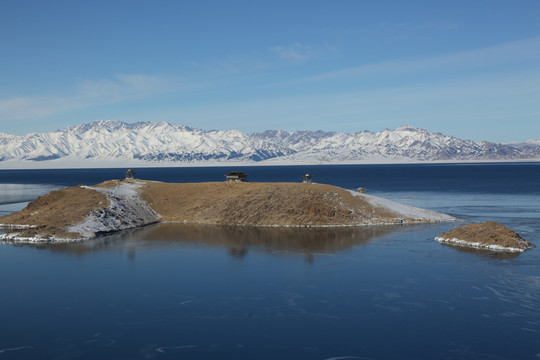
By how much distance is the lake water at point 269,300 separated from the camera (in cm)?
3344

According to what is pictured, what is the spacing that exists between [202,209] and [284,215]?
17.6 m

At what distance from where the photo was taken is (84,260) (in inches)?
2393

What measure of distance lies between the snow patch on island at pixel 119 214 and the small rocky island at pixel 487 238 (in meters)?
52.7

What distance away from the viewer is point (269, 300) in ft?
143

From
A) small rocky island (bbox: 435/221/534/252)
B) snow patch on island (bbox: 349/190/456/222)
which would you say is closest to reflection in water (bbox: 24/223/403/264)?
snow patch on island (bbox: 349/190/456/222)

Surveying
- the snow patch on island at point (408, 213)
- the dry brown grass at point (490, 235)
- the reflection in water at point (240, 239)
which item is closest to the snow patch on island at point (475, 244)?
the dry brown grass at point (490, 235)

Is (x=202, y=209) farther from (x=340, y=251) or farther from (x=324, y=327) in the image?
(x=324, y=327)

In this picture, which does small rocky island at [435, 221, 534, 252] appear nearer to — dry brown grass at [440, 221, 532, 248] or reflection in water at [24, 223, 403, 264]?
dry brown grass at [440, 221, 532, 248]

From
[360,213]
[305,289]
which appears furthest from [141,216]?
[305,289]

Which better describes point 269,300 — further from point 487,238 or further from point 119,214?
point 119,214

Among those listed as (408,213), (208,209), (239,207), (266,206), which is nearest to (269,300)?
(266,206)

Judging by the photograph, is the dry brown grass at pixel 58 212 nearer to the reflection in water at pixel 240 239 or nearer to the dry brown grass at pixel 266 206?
the reflection in water at pixel 240 239

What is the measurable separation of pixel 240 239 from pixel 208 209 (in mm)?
23440

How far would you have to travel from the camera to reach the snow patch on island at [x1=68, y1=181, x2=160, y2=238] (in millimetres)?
A: 82562
